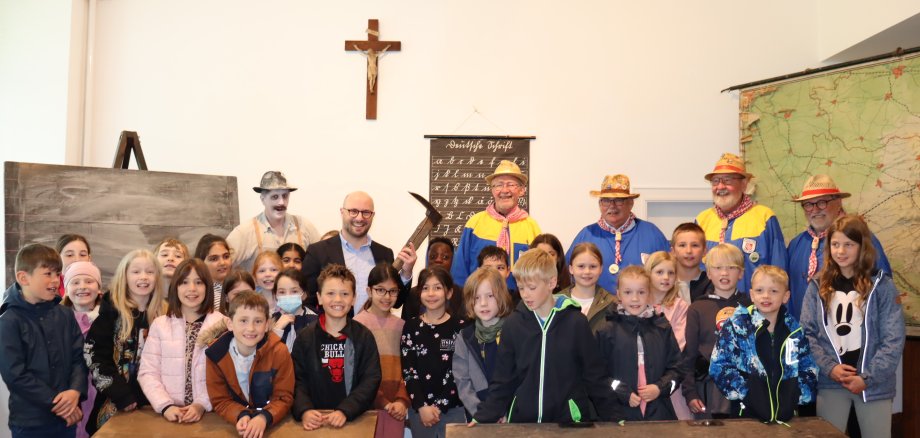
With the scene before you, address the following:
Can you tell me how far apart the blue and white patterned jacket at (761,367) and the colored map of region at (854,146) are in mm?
2348

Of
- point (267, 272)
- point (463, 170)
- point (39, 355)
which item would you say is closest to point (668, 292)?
point (267, 272)

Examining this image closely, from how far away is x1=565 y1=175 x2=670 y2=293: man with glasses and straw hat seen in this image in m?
4.98

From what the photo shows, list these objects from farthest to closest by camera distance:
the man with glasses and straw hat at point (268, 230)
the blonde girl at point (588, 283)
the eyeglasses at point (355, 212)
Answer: the man with glasses and straw hat at point (268, 230) < the eyeglasses at point (355, 212) < the blonde girl at point (588, 283)

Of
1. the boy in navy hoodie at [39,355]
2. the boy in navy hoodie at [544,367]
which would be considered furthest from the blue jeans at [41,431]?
the boy in navy hoodie at [544,367]

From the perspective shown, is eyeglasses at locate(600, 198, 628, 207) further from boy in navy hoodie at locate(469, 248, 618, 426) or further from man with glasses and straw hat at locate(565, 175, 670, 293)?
boy in navy hoodie at locate(469, 248, 618, 426)

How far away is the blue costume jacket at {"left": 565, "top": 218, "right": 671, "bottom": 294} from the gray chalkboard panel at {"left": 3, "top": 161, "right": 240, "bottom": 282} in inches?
111

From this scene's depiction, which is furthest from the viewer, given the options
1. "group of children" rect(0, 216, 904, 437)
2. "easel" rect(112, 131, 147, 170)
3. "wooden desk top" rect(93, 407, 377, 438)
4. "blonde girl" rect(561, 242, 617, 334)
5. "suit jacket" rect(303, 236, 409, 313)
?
"easel" rect(112, 131, 147, 170)

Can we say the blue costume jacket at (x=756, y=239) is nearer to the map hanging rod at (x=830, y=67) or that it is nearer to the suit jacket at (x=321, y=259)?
the map hanging rod at (x=830, y=67)

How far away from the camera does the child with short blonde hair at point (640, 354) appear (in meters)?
3.70

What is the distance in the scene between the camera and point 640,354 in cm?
374

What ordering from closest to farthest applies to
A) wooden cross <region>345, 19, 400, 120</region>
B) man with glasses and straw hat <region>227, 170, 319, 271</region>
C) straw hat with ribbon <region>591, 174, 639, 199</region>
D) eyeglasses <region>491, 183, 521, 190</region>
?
straw hat with ribbon <region>591, 174, 639, 199</region>
man with glasses and straw hat <region>227, 170, 319, 271</region>
eyeglasses <region>491, 183, 521, 190</region>
wooden cross <region>345, 19, 400, 120</region>

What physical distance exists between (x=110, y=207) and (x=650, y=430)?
415cm

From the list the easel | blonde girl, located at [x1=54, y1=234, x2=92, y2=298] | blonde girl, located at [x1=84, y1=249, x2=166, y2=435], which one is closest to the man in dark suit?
blonde girl, located at [x1=84, y1=249, x2=166, y2=435]

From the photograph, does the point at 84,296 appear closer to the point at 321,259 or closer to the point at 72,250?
the point at 72,250
